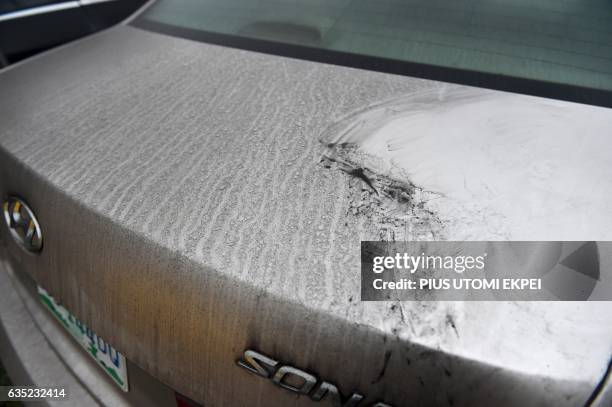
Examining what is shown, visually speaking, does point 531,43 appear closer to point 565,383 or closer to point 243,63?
point 243,63

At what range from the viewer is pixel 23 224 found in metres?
1.05

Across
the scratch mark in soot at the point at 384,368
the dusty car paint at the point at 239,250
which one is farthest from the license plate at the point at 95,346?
the scratch mark in soot at the point at 384,368

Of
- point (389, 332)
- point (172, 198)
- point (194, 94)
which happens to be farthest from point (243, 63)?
point (389, 332)

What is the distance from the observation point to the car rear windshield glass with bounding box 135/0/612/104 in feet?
3.93

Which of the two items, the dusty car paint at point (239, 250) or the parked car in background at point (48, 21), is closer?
the dusty car paint at point (239, 250)

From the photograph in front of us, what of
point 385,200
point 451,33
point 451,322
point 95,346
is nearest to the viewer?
point 451,322

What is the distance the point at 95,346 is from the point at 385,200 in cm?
75

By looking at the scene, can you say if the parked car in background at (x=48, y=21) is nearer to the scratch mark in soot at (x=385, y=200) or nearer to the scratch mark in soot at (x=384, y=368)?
the scratch mark in soot at (x=385, y=200)

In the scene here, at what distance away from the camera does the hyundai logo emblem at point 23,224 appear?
1007mm

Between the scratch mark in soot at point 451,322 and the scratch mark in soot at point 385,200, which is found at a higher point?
the scratch mark in soot at point 385,200

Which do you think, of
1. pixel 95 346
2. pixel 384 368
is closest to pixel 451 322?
pixel 384 368

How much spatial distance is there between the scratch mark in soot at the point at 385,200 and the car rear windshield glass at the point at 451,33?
18.3 inches

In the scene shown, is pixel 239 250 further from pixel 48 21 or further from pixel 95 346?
pixel 48 21

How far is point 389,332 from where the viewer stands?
611mm
